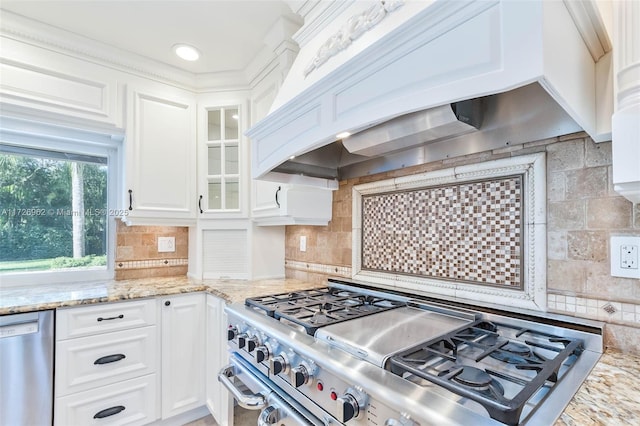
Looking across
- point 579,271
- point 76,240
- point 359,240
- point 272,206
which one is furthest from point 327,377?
point 76,240

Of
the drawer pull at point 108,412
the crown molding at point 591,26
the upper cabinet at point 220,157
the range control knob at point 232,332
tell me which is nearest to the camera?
the crown molding at point 591,26

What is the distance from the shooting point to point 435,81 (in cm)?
83

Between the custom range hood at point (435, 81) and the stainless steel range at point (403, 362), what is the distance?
2.14 ft

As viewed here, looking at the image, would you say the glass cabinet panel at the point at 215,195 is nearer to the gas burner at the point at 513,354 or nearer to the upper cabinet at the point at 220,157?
the upper cabinet at the point at 220,157

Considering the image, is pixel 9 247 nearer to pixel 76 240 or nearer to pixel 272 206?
pixel 76 240

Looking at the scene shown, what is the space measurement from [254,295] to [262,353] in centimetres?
62

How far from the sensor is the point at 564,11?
74 cm

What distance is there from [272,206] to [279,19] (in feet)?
3.64

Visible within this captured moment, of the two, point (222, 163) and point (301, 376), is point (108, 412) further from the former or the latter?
point (222, 163)

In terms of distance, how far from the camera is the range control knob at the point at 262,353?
124 centimetres

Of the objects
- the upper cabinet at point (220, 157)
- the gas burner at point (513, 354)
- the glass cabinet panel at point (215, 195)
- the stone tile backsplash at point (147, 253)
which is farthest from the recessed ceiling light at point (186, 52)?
the gas burner at point (513, 354)

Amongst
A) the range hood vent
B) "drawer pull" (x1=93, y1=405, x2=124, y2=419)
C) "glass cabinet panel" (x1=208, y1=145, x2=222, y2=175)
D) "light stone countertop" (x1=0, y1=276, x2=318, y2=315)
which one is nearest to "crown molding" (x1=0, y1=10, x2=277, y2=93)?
"glass cabinet panel" (x1=208, y1=145, x2=222, y2=175)

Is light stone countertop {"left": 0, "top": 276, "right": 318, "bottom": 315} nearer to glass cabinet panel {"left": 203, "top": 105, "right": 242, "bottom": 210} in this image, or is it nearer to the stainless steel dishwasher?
the stainless steel dishwasher

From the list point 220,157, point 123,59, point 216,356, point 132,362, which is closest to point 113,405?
point 132,362
